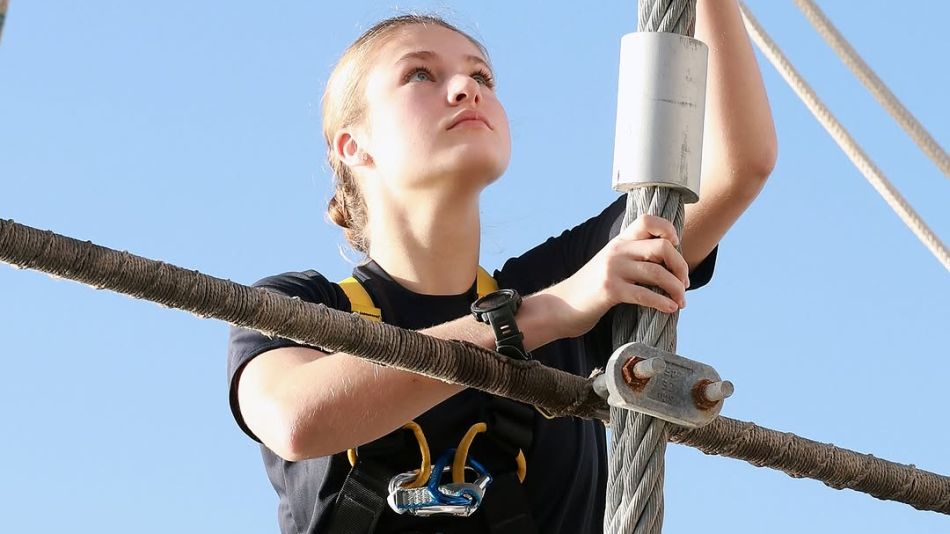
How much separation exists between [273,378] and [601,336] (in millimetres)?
923

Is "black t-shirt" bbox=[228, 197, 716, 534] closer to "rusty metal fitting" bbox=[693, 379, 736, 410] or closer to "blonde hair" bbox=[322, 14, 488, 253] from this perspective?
"blonde hair" bbox=[322, 14, 488, 253]

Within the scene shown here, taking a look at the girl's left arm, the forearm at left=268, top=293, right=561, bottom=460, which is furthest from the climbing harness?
the girl's left arm

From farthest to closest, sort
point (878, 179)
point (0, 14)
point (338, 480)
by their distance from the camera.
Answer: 1. point (878, 179)
2. point (338, 480)
3. point (0, 14)

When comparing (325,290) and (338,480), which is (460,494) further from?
(325,290)

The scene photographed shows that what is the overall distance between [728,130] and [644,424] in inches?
33.4

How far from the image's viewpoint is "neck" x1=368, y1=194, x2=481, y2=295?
3.93 m

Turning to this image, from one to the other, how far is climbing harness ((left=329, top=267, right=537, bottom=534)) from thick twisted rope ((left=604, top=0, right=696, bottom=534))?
0.70 meters

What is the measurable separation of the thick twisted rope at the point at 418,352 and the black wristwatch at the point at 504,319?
70 mm

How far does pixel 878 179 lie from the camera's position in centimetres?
500

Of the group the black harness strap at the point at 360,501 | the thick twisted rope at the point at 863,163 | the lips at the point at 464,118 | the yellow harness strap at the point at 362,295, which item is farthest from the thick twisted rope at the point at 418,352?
the thick twisted rope at the point at 863,163

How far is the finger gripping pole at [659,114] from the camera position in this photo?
284 centimetres

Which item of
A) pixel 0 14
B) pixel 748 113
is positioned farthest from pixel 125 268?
pixel 748 113

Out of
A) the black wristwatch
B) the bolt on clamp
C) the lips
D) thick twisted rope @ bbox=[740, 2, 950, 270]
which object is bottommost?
the bolt on clamp

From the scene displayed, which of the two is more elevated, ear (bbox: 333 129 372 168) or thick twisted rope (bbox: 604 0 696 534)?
ear (bbox: 333 129 372 168)
